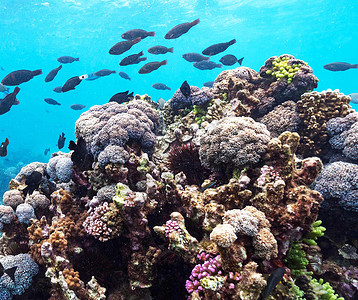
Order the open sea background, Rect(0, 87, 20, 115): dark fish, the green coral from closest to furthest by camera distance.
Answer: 1. the green coral
2. Rect(0, 87, 20, 115): dark fish
3. the open sea background

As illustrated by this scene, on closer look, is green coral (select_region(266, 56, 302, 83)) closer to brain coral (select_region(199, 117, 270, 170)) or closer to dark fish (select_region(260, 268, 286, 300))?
brain coral (select_region(199, 117, 270, 170))

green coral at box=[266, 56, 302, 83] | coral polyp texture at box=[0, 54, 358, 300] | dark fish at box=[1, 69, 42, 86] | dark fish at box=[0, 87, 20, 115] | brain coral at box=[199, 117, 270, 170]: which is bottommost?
coral polyp texture at box=[0, 54, 358, 300]

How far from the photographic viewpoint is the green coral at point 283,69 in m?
5.52

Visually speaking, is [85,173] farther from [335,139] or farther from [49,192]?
[335,139]

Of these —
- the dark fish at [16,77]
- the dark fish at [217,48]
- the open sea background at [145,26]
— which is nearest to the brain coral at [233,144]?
the dark fish at [217,48]

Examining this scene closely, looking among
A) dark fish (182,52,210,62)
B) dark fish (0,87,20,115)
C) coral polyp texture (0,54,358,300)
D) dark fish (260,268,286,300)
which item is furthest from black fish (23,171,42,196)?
dark fish (182,52,210,62)

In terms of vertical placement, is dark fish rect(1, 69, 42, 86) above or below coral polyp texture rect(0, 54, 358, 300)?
above

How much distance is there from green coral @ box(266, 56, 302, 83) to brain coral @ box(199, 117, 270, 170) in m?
2.70

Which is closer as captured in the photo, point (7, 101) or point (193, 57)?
point (7, 101)

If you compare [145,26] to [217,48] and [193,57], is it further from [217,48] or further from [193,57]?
[217,48]

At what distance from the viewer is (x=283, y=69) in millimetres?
5707

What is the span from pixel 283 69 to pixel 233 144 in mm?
3645

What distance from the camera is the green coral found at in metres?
5.52

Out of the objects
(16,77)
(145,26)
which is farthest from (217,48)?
(145,26)
